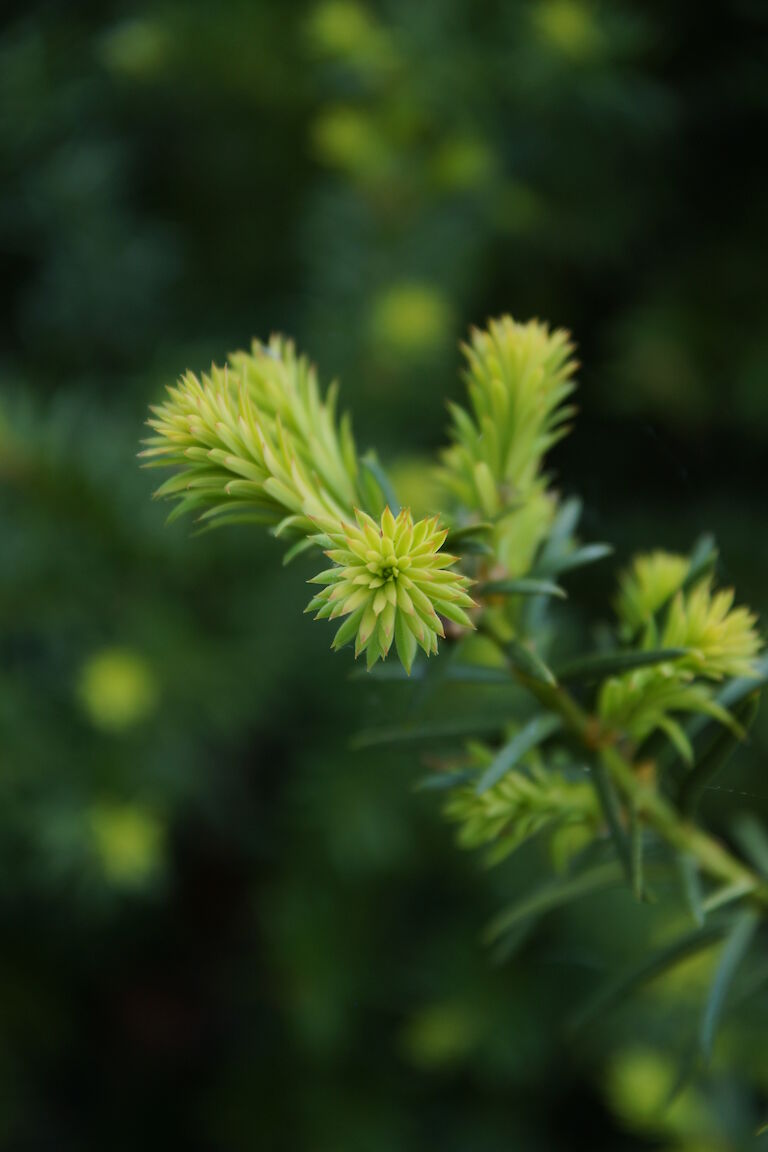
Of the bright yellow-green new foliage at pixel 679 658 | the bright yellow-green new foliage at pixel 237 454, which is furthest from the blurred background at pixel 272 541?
the bright yellow-green new foliage at pixel 237 454

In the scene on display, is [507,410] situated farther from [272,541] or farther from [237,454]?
[272,541]

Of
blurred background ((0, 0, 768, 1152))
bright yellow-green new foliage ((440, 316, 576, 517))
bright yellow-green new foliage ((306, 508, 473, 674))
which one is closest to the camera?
bright yellow-green new foliage ((306, 508, 473, 674))

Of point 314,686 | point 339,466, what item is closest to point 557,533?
point 339,466

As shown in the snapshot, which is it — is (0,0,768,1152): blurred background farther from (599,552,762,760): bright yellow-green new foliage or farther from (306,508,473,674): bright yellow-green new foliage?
(306,508,473,674): bright yellow-green new foliage

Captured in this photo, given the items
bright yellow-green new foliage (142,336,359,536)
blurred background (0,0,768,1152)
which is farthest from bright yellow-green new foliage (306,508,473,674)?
blurred background (0,0,768,1152)

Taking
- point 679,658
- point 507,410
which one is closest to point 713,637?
point 679,658

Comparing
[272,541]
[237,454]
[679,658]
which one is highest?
[272,541]

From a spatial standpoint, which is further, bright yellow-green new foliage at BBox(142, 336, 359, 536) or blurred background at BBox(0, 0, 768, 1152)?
blurred background at BBox(0, 0, 768, 1152)

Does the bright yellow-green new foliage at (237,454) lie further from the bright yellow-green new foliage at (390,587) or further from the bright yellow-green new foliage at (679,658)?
the bright yellow-green new foliage at (679,658)

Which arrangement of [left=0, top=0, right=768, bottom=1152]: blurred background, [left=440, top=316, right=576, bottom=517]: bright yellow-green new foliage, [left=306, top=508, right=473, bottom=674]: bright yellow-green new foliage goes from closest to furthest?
[left=306, top=508, right=473, bottom=674]: bright yellow-green new foliage, [left=440, top=316, right=576, bottom=517]: bright yellow-green new foliage, [left=0, top=0, right=768, bottom=1152]: blurred background
